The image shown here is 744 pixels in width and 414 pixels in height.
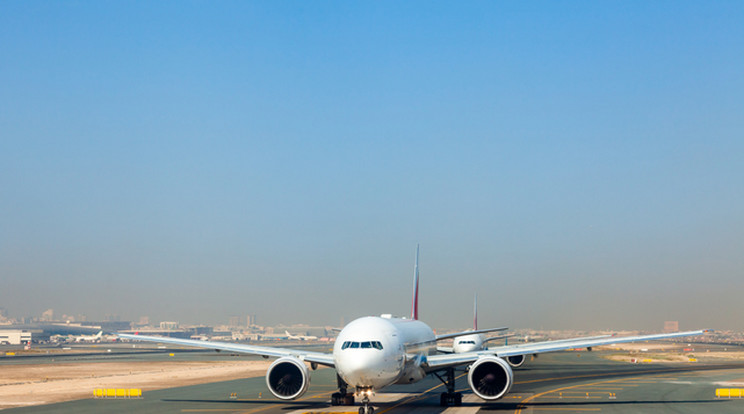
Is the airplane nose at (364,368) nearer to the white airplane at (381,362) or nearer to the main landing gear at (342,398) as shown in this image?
the white airplane at (381,362)

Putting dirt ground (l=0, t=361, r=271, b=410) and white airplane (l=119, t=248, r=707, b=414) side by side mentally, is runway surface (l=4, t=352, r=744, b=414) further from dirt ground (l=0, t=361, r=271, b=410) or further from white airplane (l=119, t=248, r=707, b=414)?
dirt ground (l=0, t=361, r=271, b=410)

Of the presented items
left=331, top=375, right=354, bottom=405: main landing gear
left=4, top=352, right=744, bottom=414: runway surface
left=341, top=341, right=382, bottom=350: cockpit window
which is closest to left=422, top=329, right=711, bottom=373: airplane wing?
left=4, top=352, right=744, bottom=414: runway surface

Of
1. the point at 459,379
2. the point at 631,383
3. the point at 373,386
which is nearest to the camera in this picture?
the point at 373,386

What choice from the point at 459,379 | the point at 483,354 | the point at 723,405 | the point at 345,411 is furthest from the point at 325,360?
the point at 459,379

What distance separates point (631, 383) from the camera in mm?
52094

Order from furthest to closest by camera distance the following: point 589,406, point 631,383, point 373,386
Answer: point 631,383 < point 589,406 < point 373,386

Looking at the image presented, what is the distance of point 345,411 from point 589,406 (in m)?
12.3

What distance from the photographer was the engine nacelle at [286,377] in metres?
33.3

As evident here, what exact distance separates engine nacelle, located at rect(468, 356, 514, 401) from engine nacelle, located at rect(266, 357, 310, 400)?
7.99 m

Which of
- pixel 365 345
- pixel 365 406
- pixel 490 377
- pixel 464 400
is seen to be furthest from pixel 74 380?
pixel 490 377

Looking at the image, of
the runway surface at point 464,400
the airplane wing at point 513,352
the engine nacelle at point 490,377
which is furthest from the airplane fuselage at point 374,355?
the engine nacelle at point 490,377

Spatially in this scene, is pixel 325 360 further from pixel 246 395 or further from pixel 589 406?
pixel 589 406

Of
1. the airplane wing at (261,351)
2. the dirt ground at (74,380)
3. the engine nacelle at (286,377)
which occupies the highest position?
the airplane wing at (261,351)

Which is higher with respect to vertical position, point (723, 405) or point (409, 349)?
point (409, 349)
